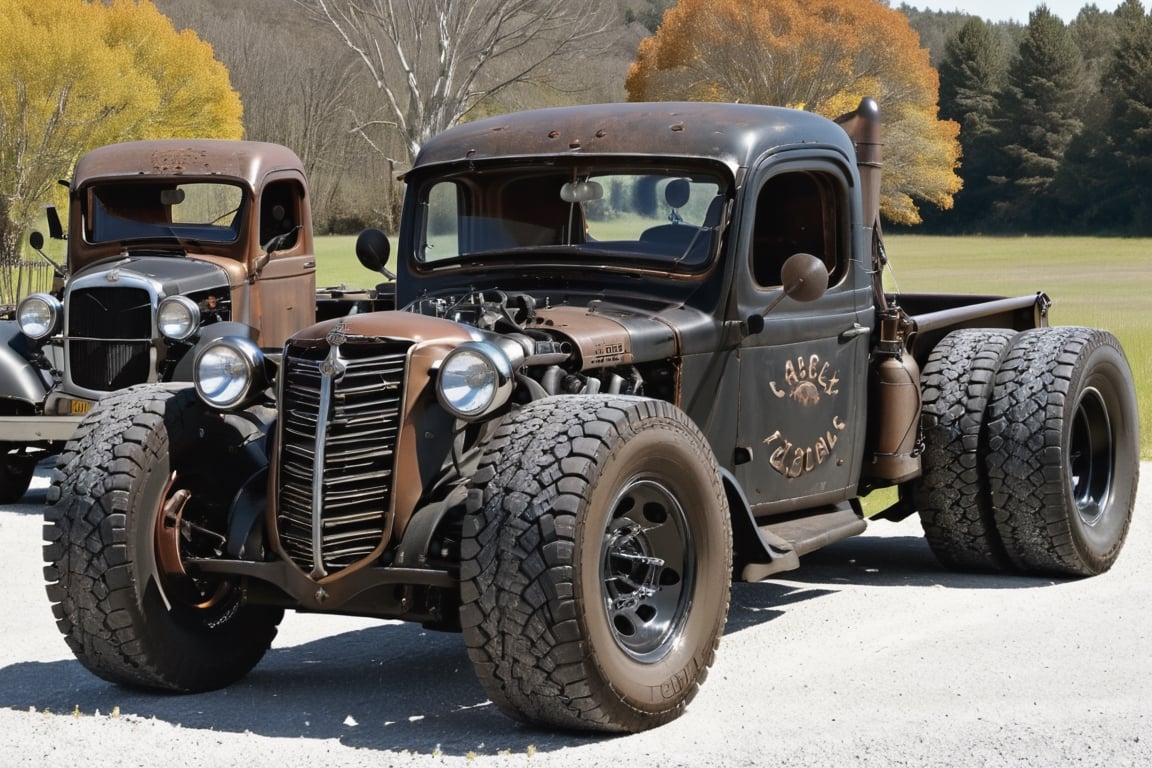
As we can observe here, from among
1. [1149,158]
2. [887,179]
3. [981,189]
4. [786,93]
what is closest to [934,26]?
[981,189]

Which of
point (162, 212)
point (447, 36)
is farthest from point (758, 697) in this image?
point (447, 36)

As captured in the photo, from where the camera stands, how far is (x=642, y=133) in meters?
6.42

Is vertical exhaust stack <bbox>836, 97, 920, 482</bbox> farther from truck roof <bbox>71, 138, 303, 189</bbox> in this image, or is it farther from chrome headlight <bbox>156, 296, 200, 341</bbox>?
truck roof <bbox>71, 138, 303, 189</bbox>

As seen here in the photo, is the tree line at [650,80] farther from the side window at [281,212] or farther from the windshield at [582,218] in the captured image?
the windshield at [582,218]

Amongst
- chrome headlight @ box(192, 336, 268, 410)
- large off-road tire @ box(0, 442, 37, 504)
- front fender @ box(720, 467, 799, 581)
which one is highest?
chrome headlight @ box(192, 336, 268, 410)

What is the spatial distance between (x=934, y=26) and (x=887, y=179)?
72.9m

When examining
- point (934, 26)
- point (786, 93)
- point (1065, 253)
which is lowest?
Answer: point (1065, 253)

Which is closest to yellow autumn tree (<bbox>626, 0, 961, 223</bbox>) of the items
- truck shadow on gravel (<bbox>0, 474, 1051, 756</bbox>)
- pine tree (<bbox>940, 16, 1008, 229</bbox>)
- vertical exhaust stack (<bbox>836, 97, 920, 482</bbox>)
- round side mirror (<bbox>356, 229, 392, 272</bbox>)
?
pine tree (<bbox>940, 16, 1008, 229</bbox>)

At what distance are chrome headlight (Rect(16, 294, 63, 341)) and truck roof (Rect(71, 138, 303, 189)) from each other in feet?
4.75

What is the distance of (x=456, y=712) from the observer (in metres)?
5.32

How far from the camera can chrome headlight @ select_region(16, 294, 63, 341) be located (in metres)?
11.3

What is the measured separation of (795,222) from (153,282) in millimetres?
5816

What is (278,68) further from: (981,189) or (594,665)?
(594,665)

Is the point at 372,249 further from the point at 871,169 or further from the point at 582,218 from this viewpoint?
the point at 871,169
